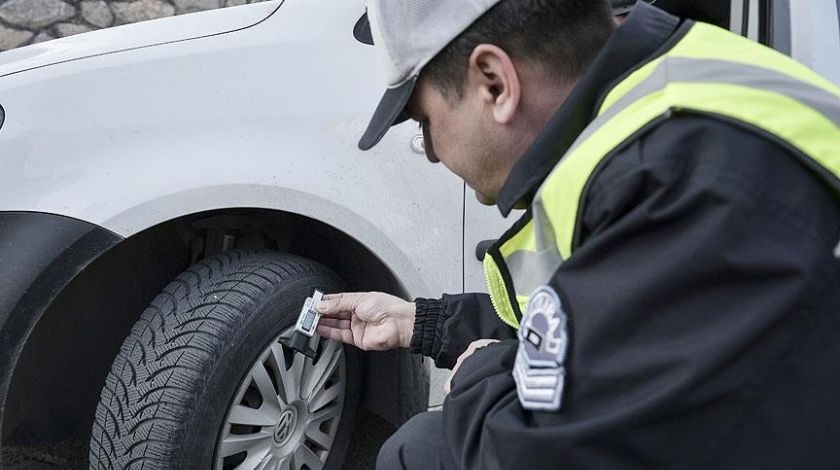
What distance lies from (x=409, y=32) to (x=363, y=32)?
0.98 metres

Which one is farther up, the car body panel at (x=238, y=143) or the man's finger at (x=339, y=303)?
the car body panel at (x=238, y=143)

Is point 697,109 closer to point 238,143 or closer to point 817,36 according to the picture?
point 238,143

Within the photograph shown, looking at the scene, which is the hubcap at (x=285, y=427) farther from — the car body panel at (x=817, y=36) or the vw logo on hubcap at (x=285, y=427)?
the car body panel at (x=817, y=36)

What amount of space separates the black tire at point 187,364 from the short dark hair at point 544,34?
39.8 inches

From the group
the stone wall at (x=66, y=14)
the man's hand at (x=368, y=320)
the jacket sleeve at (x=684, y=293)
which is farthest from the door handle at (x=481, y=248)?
the stone wall at (x=66, y=14)

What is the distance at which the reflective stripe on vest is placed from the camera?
111 cm

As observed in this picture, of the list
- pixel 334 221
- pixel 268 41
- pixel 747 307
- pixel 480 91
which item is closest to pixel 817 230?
pixel 747 307

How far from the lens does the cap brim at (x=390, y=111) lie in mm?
1467

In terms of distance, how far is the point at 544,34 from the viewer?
1338 mm

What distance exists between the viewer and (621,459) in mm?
1125

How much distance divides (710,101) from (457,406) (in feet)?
1.83

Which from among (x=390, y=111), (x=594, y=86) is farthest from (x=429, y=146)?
(x=594, y=86)

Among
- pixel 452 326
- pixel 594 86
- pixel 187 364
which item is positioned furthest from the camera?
pixel 187 364

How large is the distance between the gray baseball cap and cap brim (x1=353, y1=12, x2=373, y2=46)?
87 centimetres
